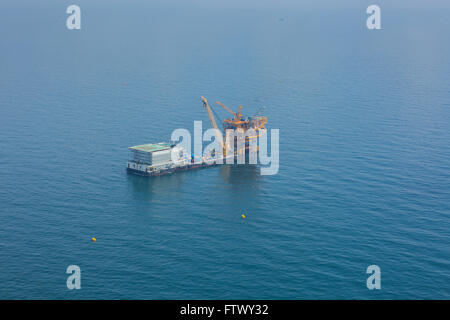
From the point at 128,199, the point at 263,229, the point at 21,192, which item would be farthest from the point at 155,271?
the point at 21,192

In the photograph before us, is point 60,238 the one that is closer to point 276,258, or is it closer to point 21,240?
point 21,240

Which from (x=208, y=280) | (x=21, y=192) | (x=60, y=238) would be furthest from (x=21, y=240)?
(x=208, y=280)

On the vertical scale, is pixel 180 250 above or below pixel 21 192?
below

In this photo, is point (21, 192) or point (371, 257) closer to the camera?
point (371, 257)

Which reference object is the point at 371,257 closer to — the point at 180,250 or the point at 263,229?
the point at 263,229

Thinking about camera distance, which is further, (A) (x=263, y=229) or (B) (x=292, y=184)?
(B) (x=292, y=184)

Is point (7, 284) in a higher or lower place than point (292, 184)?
lower
